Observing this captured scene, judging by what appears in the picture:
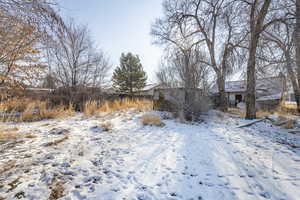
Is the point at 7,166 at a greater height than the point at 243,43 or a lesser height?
lesser

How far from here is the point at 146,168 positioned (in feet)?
6.38

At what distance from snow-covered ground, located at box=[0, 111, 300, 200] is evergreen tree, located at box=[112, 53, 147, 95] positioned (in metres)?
18.7

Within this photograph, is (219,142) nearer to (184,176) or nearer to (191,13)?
(184,176)

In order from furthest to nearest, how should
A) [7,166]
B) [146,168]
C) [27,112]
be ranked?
[27,112], [146,168], [7,166]

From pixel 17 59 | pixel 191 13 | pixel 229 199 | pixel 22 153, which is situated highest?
pixel 191 13

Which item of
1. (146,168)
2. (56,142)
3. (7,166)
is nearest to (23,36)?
(56,142)

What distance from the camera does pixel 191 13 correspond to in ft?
28.6

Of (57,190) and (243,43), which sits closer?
(57,190)

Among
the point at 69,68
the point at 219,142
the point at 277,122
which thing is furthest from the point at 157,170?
the point at 69,68

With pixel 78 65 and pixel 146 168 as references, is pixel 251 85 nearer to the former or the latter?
pixel 146 168

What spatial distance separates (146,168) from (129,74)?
20.2 m

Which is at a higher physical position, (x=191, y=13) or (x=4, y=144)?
(x=191, y=13)

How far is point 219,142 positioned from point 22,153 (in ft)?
12.3

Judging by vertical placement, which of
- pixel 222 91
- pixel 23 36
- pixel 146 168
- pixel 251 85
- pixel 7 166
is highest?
pixel 23 36
